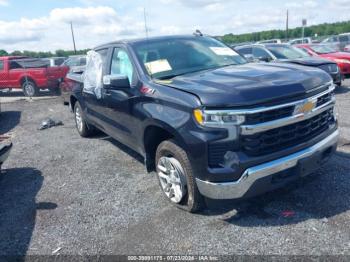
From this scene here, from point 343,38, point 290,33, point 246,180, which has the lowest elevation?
point 246,180

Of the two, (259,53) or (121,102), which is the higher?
(259,53)

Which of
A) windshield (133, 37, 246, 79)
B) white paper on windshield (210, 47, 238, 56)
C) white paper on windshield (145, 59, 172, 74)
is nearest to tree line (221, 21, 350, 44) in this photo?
white paper on windshield (210, 47, 238, 56)

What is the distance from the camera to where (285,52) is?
10.6 meters

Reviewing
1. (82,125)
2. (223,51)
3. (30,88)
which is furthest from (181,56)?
(30,88)

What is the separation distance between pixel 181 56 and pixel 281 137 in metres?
1.81

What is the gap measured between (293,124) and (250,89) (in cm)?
58

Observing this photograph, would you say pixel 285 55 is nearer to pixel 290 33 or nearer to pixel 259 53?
pixel 259 53

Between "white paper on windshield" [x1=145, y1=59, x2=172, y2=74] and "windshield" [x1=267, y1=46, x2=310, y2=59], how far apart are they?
732 cm

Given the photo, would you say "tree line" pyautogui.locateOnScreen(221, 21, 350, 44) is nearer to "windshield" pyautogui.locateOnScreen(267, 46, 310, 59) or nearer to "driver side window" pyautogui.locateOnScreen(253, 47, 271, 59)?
"driver side window" pyautogui.locateOnScreen(253, 47, 271, 59)

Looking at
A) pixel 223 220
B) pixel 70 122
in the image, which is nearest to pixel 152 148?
pixel 223 220

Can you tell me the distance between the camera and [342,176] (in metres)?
4.13

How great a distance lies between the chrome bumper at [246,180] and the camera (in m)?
2.98

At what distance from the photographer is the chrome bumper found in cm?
298

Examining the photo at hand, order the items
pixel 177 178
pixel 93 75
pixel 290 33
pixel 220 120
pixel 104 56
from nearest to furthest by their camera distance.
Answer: pixel 220 120, pixel 177 178, pixel 104 56, pixel 93 75, pixel 290 33
